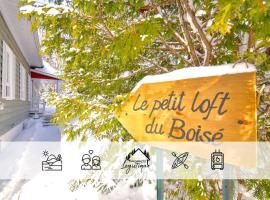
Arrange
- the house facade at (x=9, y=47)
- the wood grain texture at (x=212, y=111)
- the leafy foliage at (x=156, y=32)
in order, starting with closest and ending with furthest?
the wood grain texture at (x=212, y=111), the leafy foliage at (x=156, y=32), the house facade at (x=9, y=47)

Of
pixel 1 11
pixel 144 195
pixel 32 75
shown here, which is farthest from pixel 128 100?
pixel 32 75

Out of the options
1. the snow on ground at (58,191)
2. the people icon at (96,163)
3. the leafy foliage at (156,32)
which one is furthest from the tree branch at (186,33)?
the snow on ground at (58,191)

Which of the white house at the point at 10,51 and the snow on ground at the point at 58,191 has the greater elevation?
the white house at the point at 10,51

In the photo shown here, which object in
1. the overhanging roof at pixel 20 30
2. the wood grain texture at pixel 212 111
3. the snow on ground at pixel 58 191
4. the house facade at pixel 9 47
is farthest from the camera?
the house facade at pixel 9 47

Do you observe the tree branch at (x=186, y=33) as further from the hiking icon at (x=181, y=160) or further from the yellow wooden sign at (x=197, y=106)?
the hiking icon at (x=181, y=160)

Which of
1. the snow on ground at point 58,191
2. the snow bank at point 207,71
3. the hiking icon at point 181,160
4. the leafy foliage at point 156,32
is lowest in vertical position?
the snow on ground at point 58,191

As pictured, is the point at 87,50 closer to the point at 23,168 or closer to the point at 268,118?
the point at 268,118

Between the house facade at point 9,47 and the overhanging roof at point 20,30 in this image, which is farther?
the house facade at point 9,47

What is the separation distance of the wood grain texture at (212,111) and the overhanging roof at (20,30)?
14.4 ft

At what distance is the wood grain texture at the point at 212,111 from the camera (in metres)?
1.46

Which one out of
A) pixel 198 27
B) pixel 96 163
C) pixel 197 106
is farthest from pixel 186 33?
pixel 96 163

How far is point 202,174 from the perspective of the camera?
2.59m

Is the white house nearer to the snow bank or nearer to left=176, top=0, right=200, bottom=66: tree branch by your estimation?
left=176, top=0, right=200, bottom=66: tree branch

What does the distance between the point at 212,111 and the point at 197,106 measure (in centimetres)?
11
